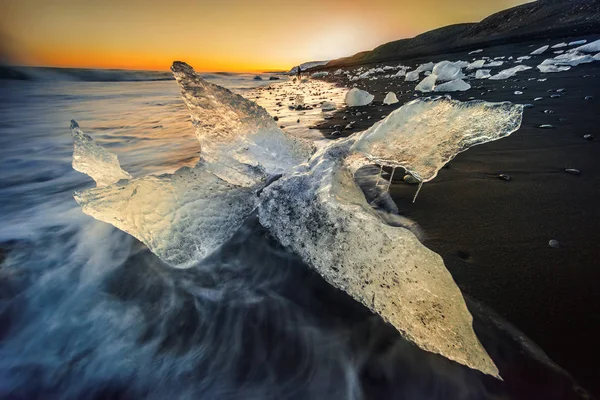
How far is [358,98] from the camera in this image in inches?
260

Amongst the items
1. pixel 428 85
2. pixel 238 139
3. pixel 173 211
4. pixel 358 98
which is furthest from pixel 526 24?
pixel 173 211

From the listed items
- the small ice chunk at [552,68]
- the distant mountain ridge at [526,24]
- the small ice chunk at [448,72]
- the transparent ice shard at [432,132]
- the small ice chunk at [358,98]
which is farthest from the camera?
the distant mountain ridge at [526,24]

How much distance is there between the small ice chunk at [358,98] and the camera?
21.6ft

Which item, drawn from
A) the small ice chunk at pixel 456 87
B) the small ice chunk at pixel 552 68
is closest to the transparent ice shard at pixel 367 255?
the small ice chunk at pixel 456 87

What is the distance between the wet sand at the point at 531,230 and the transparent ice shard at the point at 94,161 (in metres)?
2.43

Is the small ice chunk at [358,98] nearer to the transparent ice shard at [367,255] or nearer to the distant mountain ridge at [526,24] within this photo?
the transparent ice shard at [367,255]

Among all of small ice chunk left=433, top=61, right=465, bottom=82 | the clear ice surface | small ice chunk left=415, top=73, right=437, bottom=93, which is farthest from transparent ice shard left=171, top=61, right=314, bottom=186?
small ice chunk left=433, top=61, right=465, bottom=82

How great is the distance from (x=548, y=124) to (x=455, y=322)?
372 centimetres

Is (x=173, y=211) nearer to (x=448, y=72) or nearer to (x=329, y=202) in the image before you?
(x=329, y=202)

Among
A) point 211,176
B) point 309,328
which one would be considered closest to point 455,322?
point 309,328

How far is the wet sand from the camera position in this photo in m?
1.19

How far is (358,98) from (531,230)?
18.5 ft

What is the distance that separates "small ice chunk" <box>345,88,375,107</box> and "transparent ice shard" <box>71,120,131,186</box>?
571 centimetres

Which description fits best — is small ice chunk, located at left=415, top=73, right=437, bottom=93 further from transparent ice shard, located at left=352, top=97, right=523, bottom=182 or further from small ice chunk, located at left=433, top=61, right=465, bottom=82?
transparent ice shard, located at left=352, top=97, right=523, bottom=182
